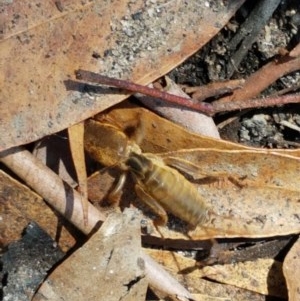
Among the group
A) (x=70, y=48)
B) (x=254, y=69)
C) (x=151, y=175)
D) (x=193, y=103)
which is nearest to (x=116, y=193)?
(x=151, y=175)

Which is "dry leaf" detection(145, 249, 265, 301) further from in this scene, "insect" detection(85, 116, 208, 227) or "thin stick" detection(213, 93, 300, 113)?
"thin stick" detection(213, 93, 300, 113)

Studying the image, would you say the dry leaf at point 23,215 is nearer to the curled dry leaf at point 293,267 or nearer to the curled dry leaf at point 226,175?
the curled dry leaf at point 226,175

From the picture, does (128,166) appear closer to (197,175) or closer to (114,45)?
(197,175)

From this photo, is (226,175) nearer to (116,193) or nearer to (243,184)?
(243,184)

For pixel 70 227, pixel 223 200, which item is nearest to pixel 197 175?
pixel 223 200

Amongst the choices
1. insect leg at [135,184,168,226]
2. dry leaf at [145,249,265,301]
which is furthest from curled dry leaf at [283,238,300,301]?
insect leg at [135,184,168,226]
